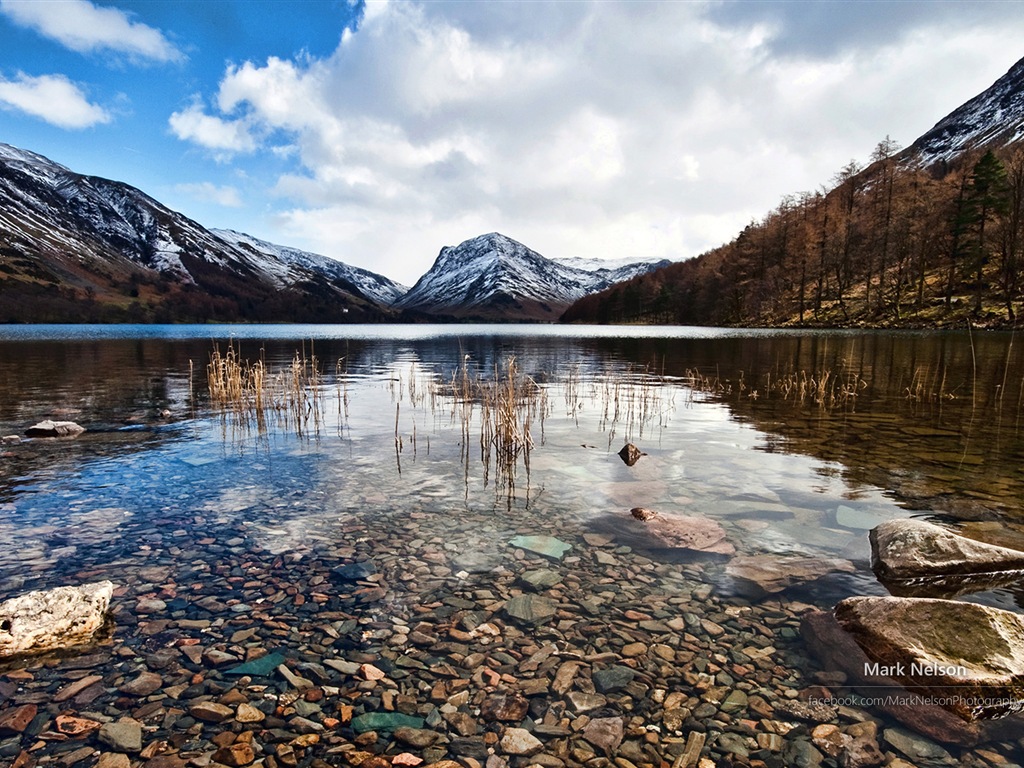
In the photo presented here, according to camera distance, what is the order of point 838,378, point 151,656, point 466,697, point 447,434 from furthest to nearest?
point 838,378 < point 447,434 < point 151,656 < point 466,697

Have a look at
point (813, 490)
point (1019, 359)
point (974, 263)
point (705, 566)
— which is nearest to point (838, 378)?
point (1019, 359)

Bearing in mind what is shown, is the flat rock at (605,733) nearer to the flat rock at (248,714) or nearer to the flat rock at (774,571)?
the flat rock at (248,714)

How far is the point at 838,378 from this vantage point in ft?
100

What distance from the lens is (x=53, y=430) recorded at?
1719cm

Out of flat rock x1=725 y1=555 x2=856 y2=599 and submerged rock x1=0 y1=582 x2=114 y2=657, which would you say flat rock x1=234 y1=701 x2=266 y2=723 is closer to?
submerged rock x1=0 y1=582 x2=114 y2=657

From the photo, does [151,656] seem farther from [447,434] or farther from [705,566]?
[447,434]

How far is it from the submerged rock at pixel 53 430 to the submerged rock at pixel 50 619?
14.5m

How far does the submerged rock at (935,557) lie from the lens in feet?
24.7

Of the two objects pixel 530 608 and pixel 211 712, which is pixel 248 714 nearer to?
pixel 211 712

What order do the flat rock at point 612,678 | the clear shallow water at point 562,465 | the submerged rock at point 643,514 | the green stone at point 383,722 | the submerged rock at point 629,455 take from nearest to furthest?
the green stone at point 383,722, the flat rock at point 612,678, the submerged rock at point 643,514, the clear shallow water at point 562,465, the submerged rock at point 629,455

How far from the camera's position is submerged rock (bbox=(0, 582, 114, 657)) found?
5719 millimetres

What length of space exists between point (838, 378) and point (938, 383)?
4.57 m

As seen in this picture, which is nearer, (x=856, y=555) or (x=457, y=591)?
(x=457, y=591)

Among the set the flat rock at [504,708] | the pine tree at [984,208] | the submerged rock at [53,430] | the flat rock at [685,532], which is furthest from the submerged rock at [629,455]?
the pine tree at [984,208]
